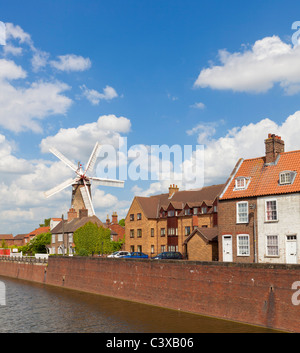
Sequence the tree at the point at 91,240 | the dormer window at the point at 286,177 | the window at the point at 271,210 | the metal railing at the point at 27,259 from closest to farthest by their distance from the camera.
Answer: the dormer window at the point at 286,177 < the window at the point at 271,210 < the metal railing at the point at 27,259 < the tree at the point at 91,240

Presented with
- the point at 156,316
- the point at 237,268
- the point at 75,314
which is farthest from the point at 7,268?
the point at 237,268

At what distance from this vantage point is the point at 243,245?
116 ft

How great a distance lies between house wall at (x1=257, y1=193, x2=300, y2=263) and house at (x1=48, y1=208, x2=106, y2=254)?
157ft

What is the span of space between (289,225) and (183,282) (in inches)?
393

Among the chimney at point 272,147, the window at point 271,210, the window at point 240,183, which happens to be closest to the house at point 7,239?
the window at point 240,183

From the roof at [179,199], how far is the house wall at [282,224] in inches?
855

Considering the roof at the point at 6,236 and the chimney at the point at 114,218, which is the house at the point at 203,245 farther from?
the roof at the point at 6,236

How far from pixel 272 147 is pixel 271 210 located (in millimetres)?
6745

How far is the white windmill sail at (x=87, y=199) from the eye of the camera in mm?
85062

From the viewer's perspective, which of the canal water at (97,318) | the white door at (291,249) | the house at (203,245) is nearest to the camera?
the canal water at (97,318)

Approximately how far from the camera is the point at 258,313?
2670cm

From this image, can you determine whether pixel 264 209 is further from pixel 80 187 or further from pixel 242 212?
pixel 80 187

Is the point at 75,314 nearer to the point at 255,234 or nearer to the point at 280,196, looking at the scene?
the point at 255,234

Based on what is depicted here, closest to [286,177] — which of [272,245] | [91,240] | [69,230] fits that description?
[272,245]
